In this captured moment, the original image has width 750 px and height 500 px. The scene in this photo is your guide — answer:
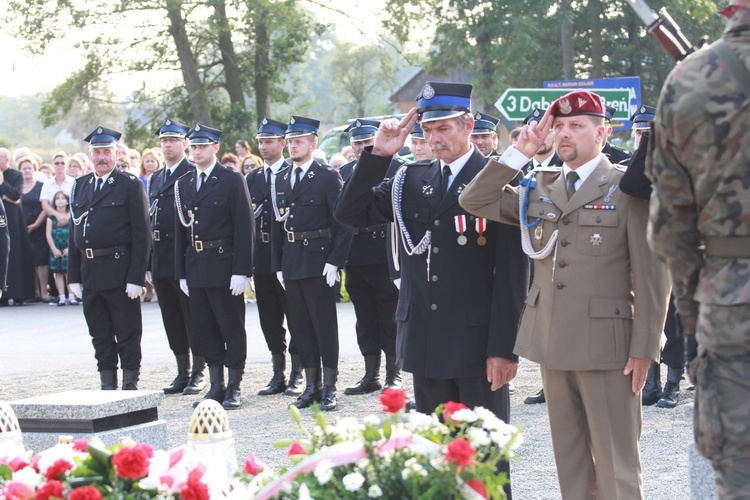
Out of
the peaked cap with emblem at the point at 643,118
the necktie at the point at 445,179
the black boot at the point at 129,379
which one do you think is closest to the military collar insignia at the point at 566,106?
the necktie at the point at 445,179

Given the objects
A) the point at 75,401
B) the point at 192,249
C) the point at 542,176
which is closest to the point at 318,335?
the point at 192,249

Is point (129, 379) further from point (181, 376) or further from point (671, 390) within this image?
point (671, 390)

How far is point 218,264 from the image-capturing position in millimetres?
8883

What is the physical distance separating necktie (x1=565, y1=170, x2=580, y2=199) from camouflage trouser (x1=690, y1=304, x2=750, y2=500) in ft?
6.02

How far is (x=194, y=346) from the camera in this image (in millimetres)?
9328

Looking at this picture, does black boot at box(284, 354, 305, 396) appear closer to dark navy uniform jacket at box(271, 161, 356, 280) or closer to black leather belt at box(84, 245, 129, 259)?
dark navy uniform jacket at box(271, 161, 356, 280)

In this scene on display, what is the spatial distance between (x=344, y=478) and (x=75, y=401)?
3205 millimetres

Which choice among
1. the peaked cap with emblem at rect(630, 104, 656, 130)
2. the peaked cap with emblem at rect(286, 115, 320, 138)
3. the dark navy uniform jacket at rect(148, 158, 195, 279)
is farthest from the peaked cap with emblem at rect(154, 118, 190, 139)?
the peaked cap with emblem at rect(630, 104, 656, 130)

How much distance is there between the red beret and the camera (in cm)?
480

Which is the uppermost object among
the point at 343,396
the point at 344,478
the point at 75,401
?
the point at 344,478

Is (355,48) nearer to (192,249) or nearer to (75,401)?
(192,249)

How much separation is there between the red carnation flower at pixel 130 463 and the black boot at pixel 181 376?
6.46 m

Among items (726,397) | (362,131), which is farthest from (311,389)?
(726,397)

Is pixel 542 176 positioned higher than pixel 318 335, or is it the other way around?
pixel 542 176
